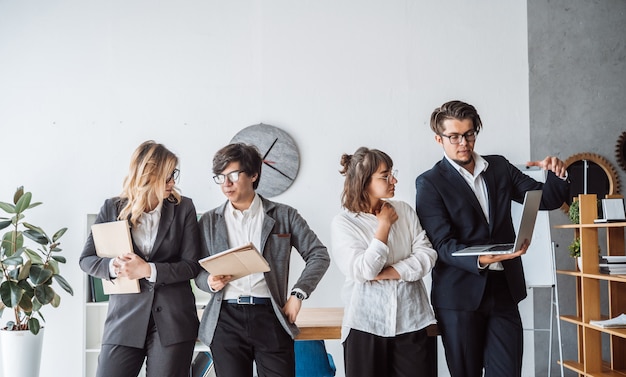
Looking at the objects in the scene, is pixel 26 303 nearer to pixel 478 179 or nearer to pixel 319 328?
pixel 319 328

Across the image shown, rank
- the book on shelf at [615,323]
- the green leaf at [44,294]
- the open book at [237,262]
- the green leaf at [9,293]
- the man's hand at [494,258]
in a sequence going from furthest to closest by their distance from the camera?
1. the green leaf at [44,294]
2. the green leaf at [9,293]
3. the book on shelf at [615,323]
4. the man's hand at [494,258]
5. the open book at [237,262]

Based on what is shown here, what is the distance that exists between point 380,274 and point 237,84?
2.91m

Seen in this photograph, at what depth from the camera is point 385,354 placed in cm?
231

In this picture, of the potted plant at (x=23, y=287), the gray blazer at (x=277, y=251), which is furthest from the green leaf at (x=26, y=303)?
the gray blazer at (x=277, y=251)

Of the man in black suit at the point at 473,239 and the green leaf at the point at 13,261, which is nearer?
the man in black suit at the point at 473,239

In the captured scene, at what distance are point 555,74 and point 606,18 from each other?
2.07 ft

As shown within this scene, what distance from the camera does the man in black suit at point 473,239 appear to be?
2.31 meters

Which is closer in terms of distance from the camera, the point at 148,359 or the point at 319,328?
the point at 148,359

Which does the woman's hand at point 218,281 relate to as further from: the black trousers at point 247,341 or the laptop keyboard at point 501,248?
the laptop keyboard at point 501,248

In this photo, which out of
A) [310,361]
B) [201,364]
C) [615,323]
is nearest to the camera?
[310,361]

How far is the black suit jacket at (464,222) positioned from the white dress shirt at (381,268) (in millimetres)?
69

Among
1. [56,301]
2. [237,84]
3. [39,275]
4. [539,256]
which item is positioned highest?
[237,84]

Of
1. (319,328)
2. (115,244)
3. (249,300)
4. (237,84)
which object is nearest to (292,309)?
(249,300)

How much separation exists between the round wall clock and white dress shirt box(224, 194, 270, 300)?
229 cm
